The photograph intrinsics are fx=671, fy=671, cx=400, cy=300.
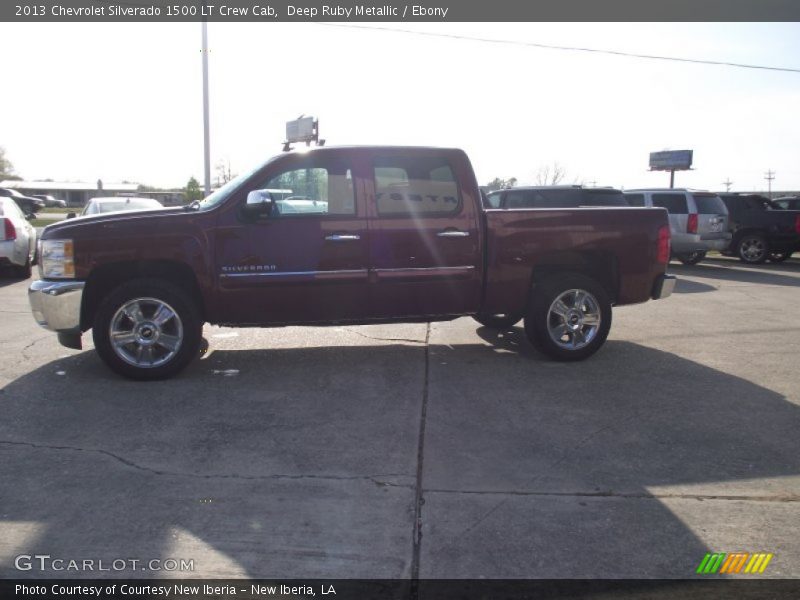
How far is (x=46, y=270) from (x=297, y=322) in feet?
7.06

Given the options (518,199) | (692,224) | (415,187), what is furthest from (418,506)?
(692,224)

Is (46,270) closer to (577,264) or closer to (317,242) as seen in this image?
(317,242)

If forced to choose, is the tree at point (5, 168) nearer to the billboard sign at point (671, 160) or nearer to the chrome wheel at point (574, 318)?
the billboard sign at point (671, 160)

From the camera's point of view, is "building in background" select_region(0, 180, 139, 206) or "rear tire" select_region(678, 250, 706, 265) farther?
"building in background" select_region(0, 180, 139, 206)

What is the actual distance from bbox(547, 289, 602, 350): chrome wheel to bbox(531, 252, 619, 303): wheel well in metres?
0.28

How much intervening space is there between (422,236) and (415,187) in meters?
0.46

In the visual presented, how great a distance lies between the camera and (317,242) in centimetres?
595

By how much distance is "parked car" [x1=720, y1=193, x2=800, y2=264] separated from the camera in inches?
702

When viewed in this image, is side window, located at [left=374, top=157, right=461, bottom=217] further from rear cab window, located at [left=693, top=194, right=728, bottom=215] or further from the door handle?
rear cab window, located at [left=693, top=194, right=728, bottom=215]

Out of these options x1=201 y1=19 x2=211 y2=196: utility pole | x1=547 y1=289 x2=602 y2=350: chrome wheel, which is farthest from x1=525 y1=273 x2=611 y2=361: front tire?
x1=201 y1=19 x2=211 y2=196: utility pole

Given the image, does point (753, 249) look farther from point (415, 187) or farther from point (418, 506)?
point (418, 506)

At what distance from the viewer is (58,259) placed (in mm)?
5613

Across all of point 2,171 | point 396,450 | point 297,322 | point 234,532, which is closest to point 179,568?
point 234,532

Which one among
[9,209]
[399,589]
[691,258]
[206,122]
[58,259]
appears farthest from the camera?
[206,122]
